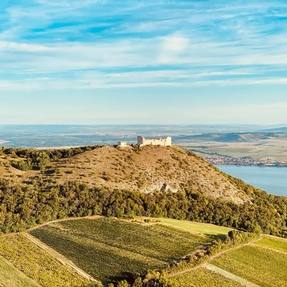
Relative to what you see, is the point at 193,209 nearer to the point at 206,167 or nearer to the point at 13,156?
the point at 206,167

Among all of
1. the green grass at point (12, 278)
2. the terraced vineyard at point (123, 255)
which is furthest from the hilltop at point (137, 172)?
the green grass at point (12, 278)

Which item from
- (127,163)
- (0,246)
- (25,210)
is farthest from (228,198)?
(0,246)

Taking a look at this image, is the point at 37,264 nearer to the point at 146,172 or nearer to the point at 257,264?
the point at 257,264

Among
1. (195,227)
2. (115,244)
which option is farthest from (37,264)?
(195,227)

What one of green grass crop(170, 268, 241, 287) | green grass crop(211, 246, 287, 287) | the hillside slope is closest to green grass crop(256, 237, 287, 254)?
green grass crop(211, 246, 287, 287)

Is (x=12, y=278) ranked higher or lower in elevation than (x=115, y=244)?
lower

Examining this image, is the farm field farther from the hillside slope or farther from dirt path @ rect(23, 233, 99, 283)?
dirt path @ rect(23, 233, 99, 283)

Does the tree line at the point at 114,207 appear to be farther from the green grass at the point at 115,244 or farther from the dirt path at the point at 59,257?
the dirt path at the point at 59,257
